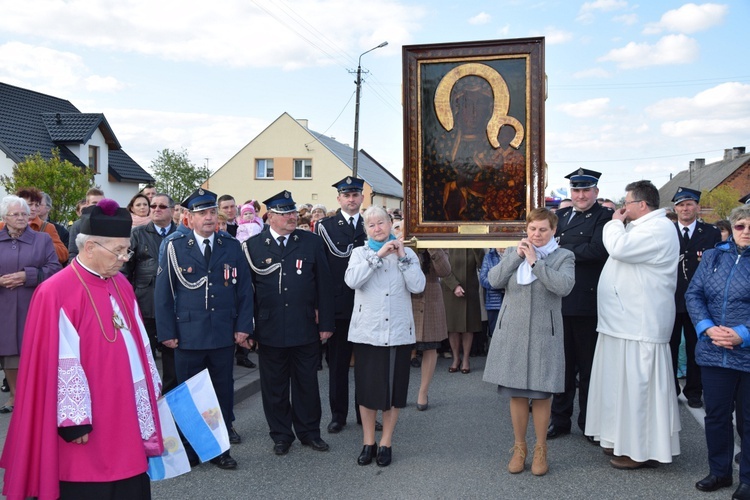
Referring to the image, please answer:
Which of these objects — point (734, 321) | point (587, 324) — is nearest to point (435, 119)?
point (587, 324)

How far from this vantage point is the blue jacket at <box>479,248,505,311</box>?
27.5ft

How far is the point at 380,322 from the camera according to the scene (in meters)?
5.23

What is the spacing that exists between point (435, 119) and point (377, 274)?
4.32ft

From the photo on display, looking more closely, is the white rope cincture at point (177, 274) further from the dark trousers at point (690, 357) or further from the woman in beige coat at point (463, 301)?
the dark trousers at point (690, 357)

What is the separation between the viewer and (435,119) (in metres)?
5.20

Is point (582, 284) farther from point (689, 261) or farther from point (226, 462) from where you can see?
point (226, 462)

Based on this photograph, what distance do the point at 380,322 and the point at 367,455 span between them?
3.57ft

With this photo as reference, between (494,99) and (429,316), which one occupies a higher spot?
(494,99)

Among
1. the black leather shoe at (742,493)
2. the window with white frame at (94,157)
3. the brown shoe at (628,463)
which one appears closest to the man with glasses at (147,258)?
the brown shoe at (628,463)

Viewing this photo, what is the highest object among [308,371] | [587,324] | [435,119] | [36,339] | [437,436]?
[435,119]

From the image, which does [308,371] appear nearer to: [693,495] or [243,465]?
[243,465]

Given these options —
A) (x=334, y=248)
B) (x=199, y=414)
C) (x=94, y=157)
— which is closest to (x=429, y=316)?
(x=334, y=248)

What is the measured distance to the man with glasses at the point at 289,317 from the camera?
5.58 m

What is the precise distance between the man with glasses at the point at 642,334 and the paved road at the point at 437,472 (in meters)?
0.28
